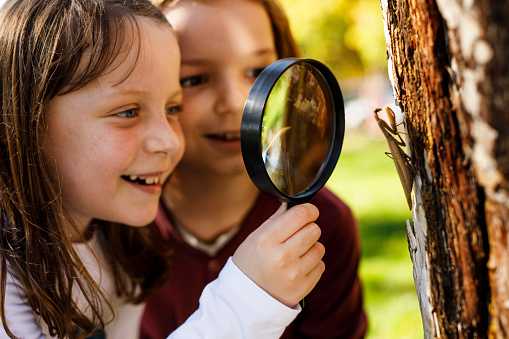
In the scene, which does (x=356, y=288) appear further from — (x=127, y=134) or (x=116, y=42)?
(x=116, y=42)

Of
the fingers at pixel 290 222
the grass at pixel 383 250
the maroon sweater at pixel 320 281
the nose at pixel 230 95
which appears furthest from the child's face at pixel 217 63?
the grass at pixel 383 250

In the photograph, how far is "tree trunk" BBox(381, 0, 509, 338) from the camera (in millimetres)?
745

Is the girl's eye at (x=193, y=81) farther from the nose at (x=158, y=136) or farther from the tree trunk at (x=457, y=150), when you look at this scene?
the tree trunk at (x=457, y=150)

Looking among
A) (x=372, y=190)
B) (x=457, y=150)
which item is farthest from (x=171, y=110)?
(x=372, y=190)

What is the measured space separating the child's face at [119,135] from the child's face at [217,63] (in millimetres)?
Answer: 300

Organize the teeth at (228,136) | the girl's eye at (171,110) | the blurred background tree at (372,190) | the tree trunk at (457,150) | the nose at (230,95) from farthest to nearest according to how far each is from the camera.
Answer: the blurred background tree at (372,190), the teeth at (228,136), the nose at (230,95), the girl's eye at (171,110), the tree trunk at (457,150)

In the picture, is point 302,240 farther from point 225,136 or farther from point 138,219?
point 225,136

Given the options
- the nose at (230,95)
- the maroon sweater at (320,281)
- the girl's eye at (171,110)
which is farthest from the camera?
the maroon sweater at (320,281)

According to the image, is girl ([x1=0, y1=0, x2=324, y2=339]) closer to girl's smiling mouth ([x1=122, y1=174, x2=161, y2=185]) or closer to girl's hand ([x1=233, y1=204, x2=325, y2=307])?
girl's smiling mouth ([x1=122, y1=174, x2=161, y2=185])

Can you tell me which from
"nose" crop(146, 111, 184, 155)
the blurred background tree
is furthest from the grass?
"nose" crop(146, 111, 184, 155)

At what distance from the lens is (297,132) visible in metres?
1.21

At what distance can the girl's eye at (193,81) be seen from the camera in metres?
1.91

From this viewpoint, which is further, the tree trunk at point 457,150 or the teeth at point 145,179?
the teeth at point 145,179

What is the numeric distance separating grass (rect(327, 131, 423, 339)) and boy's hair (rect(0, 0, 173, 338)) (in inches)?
75.0
